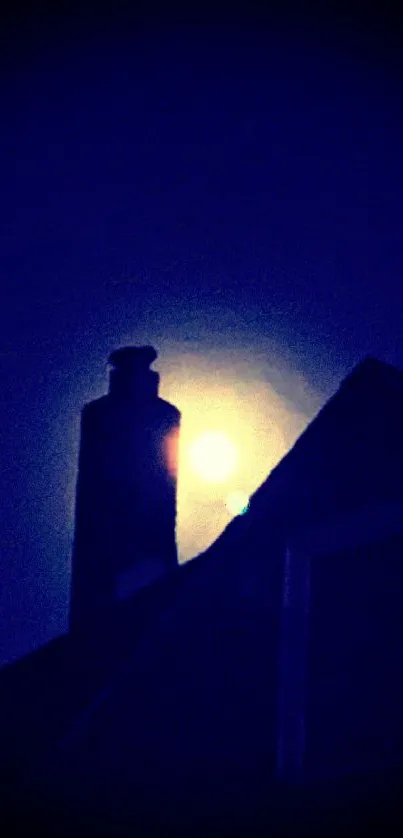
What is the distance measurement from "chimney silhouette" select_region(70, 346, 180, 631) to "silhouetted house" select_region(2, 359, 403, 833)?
2990 millimetres

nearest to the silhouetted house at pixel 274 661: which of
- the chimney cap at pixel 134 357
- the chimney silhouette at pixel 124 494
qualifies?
the chimney silhouette at pixel 124 494

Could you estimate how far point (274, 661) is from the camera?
496 centimetres

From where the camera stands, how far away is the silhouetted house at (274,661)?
4473 mm

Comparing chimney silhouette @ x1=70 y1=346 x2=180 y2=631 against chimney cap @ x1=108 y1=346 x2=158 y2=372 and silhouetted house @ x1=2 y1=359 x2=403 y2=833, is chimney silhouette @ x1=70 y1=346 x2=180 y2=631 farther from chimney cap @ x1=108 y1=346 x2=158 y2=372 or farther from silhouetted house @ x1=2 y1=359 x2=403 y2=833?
silhouetted house @ x1=2 y1=359 x2=403 y2=833

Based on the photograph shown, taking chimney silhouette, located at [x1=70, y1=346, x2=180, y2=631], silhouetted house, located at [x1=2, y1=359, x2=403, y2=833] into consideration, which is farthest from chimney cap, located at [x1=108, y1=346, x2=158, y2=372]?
silhouetted house, located at [x1=2, y1=359, x2=403, y2=833]

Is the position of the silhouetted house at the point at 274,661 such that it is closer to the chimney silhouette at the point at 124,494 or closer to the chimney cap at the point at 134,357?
the chimney silhouette at the point at 124,494

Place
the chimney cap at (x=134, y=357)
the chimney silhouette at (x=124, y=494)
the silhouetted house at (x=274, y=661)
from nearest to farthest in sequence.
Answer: the silhouetted house at (x=274, y=661) < the chimney silhouette at (x=124, y=494) < the chimney cap at (x=134, y=357)

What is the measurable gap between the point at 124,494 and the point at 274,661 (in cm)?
369

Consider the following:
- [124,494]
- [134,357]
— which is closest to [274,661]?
[124,494]

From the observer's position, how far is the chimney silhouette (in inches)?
323

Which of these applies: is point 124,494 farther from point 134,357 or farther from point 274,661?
point 274,661

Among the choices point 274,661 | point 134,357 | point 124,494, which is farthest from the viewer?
point 134,357

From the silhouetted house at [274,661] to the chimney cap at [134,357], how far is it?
4127mm

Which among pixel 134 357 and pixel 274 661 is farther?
pixel 134 357
